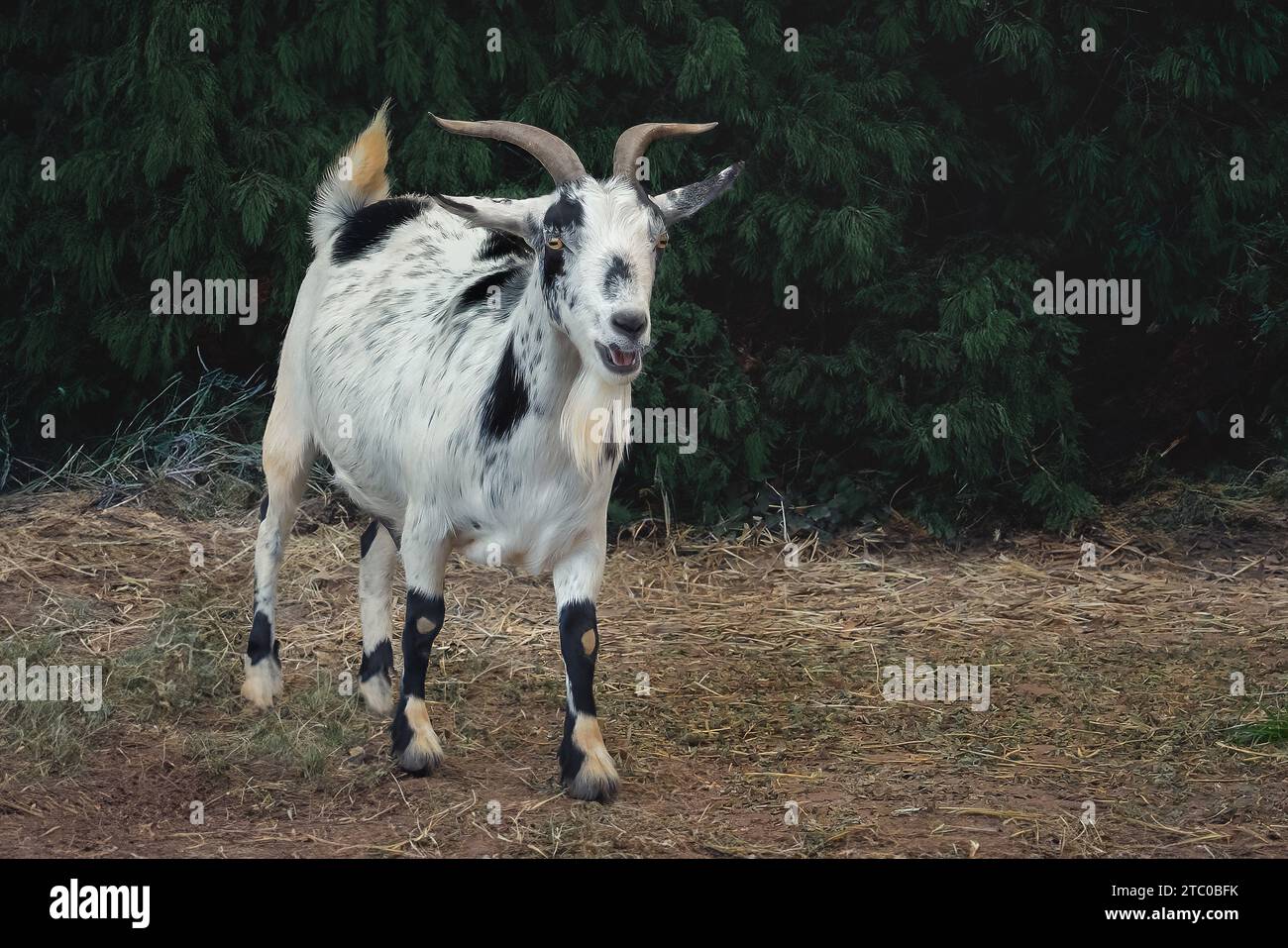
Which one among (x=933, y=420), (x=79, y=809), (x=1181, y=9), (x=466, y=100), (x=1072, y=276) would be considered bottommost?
(x=79, y=809)

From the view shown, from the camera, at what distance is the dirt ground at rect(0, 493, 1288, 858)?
480 cm

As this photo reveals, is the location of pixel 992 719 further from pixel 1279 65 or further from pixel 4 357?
pixel 4 357

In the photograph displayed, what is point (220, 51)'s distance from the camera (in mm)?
8297

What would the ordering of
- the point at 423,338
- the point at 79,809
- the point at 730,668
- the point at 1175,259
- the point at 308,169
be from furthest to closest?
the point at 1175,259
the point at 308,169
the point at 730,668
the point at 423,338
the point at 79,809

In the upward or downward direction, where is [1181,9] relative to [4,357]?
upward

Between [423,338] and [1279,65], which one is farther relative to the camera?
[1279,65]

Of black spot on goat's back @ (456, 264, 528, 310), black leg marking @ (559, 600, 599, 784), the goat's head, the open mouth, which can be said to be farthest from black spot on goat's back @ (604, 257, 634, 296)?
black leg marking @ (559, 600, 599, 784)

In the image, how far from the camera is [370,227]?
6.35m

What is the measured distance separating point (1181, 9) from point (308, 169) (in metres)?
4.82

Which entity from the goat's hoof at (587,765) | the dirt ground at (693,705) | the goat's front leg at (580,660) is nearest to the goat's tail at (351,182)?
the dirt ground at (693,705)

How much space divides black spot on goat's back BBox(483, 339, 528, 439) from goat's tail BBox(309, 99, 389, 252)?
5.43ft

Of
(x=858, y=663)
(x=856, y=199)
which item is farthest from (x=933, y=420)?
(x=858, y=663)

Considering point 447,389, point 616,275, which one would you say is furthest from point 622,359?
point 447,389

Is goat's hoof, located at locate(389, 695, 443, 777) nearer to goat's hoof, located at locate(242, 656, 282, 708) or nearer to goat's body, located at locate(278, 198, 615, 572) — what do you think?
goat's body, located at locate(278, 198, 615, 572)
